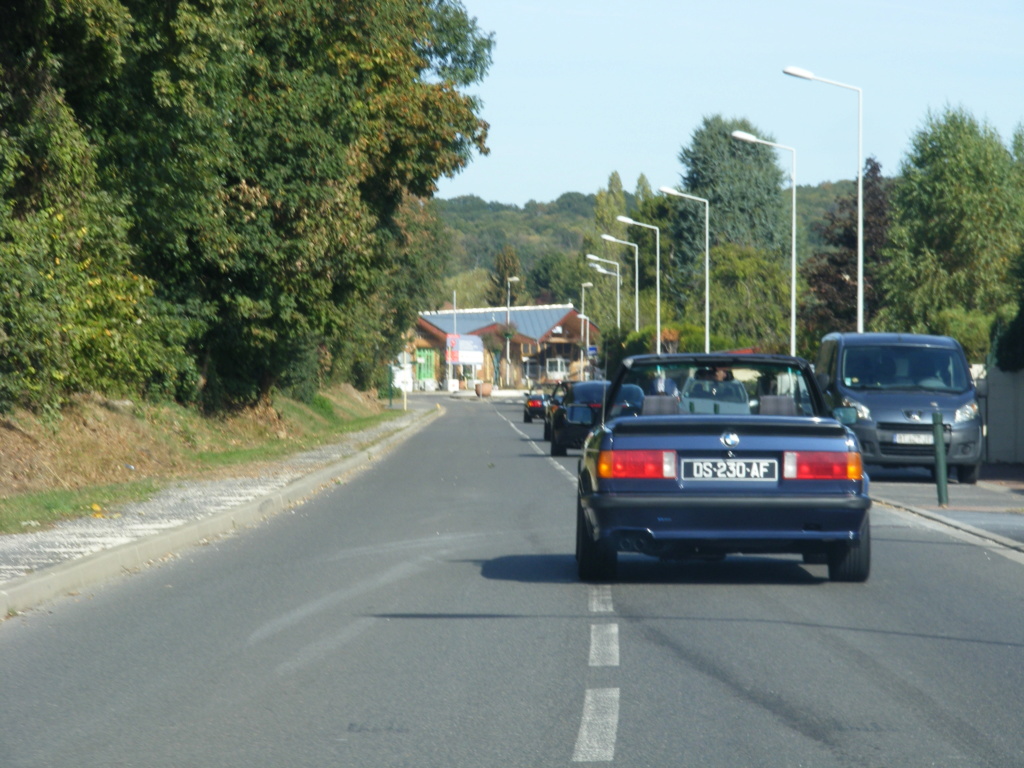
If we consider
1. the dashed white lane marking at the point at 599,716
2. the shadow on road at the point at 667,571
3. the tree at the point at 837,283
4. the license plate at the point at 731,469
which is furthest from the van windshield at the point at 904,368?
the tree at the point at 837,283

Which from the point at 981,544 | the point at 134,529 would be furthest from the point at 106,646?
the point at 981,544

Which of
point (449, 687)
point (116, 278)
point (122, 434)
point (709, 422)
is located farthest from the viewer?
point (122, 434)

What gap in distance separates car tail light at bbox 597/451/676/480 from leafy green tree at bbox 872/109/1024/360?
44468 millimetres

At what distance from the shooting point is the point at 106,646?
7539 mm

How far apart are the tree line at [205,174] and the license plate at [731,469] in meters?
9.97

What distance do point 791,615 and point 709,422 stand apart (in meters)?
1.37

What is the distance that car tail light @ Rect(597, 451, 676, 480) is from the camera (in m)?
8.85

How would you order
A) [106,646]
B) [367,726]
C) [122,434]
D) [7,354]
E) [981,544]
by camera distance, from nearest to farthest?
[367,726]
[106,646]
[981,544]
[7,354]
[122,434]

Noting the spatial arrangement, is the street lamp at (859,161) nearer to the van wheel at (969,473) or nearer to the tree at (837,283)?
the van wheel at (969,473)

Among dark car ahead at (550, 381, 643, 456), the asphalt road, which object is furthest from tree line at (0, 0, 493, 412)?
the asphalt road

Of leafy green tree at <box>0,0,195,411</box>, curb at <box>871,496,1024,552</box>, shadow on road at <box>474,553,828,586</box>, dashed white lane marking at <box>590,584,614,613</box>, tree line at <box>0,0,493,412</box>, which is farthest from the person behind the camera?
tree line at <box>0,0,493,412</box>

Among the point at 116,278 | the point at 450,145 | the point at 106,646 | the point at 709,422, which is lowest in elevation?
the point at 106,646

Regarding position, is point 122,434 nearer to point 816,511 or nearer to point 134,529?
point 134,529

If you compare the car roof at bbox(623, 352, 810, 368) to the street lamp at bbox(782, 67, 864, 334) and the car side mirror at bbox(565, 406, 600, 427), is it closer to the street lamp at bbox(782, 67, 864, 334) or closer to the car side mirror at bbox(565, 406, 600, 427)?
the car side mirror at bbox(565, 406, 600, 427)
